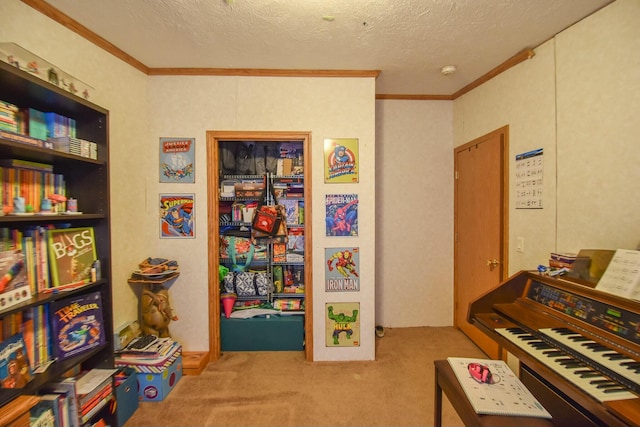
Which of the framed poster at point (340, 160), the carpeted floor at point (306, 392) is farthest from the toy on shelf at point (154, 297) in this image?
the framed poster at point (340, 160)

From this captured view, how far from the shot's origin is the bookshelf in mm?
1127

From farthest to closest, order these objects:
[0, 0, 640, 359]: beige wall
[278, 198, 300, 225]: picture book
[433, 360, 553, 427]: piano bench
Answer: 1. [278, 198, 300, 225]: picture book
2. [0, 0, 640, 359]: beige wall
3. [433, 360, 553, 427]: piano bench

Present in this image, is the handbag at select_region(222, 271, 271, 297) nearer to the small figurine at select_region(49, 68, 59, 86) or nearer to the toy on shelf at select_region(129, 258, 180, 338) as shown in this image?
the toy on shelf at select_region(129, 258, 180, 338)

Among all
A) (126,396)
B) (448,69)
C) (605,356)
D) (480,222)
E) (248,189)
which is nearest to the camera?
(605,356)

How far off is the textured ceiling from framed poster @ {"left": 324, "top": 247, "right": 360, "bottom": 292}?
164 centimetres

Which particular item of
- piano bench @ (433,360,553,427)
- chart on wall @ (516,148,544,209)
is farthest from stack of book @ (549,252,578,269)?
piano bench @ (433,360,553,427)

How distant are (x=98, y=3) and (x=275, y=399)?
283 cm

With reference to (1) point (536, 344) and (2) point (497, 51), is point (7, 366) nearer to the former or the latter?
(1) point (536, 344)

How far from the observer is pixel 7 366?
109cm

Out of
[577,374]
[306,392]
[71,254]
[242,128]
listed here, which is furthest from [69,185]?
[577,374]

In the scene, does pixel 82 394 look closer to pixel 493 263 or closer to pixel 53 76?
pixel 53 76

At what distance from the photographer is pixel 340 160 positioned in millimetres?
2283

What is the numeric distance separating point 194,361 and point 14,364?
124 centimetres

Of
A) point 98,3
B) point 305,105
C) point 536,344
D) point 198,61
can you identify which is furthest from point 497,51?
point 98,3
